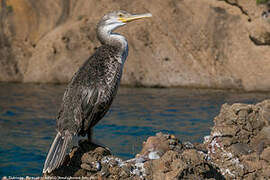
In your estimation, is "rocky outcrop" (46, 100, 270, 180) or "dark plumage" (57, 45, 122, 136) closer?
"rocky outcrop" (46, 100, 270, 180)

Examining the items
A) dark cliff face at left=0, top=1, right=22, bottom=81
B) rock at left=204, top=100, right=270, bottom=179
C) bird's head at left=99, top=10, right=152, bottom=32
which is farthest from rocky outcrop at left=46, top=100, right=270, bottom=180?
dark cliff face at left=0, top=1, right=22, bottom=81

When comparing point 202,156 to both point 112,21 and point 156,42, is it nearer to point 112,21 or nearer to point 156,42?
point 112,21

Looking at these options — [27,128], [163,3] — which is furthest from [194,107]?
[163,3]

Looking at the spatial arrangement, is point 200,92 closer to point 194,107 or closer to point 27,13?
point 194,107

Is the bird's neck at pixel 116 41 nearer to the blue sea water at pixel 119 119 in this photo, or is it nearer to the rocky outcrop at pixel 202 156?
the rocky outcrop at pixel 202 156

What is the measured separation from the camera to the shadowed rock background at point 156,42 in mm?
16703

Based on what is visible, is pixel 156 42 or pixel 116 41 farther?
pixel 156 42

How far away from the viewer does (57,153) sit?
475cm

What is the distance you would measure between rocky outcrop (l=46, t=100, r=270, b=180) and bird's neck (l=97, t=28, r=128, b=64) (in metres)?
1.09

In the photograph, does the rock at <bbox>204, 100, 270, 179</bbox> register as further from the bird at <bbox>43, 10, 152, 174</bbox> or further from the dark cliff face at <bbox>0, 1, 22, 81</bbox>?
the dark cliff face at <bbox>0, 1, 22, 81</bbox>

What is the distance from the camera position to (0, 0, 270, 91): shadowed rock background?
658 inches

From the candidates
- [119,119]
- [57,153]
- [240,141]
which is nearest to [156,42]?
[119,119]

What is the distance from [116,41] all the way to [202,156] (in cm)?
183

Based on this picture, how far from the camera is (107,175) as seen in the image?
4.85 m
